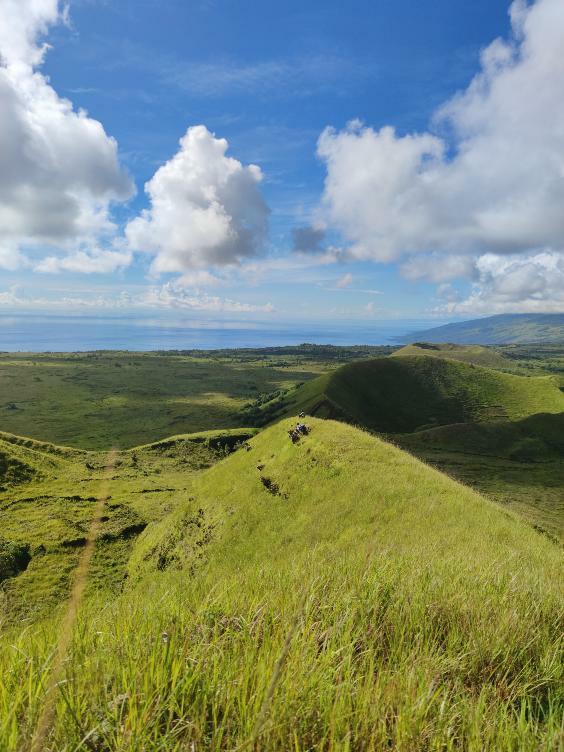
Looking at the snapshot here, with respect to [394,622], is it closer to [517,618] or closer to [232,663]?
[517,618]

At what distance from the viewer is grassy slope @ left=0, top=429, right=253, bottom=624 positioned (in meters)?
27.7

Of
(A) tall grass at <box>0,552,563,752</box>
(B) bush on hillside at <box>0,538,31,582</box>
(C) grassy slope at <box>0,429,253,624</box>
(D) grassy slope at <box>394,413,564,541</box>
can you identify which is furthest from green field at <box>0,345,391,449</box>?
(A) tall grass at <box>0,552,563,752</box>

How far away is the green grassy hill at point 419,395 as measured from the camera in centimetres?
10094

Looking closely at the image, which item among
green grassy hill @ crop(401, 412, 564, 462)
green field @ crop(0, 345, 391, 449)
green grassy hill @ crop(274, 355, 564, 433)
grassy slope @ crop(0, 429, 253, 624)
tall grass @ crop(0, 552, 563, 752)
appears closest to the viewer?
tall grass @ crop(0, 552, 563, 752)

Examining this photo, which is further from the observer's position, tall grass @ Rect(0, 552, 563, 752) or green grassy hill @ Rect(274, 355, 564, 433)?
green grassy hill @ Rect(274, 355, 564, 433)

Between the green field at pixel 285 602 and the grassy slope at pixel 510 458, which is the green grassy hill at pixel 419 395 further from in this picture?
the green field at pixel 285 602

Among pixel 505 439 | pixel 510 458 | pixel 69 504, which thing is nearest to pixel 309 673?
pixel 69 504

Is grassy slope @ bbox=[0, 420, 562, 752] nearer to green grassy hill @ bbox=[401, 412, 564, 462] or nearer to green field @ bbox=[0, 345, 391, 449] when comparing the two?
green grassy hill @ bbox=[401, 412, 564, 462]

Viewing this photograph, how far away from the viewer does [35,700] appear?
2.40m

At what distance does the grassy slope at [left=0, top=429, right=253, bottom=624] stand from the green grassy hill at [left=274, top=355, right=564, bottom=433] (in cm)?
4086

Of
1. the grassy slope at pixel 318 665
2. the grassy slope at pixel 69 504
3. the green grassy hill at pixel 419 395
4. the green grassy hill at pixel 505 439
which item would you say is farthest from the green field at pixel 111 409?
the grassy slope at pixel 318 665

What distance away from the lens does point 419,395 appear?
120562 millimetres

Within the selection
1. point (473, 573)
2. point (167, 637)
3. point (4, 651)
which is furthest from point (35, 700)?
point (473, 573)

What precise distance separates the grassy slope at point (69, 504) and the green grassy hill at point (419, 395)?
4086 cm
